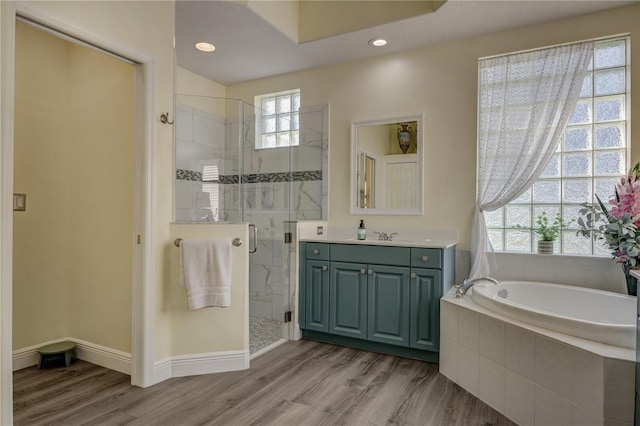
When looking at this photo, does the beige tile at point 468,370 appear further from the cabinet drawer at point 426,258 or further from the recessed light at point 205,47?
the recessed light at point 205,47

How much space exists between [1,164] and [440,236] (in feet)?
9.74

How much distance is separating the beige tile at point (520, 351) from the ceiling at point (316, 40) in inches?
86.5

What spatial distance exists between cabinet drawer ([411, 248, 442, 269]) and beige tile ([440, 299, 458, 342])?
280 mm

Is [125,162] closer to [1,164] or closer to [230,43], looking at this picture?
[1,164]

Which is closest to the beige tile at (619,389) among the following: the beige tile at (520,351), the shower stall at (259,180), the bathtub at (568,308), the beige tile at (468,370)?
the bathtub at (568,308)

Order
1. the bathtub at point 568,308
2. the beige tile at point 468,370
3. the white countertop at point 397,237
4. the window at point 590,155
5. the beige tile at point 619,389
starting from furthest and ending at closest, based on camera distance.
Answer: the white countertop at point 397,237 < the window at point 590,155 < the beige tile at point 468,370 < the bathtub at point 568,308 < the beige tile at point 619,389

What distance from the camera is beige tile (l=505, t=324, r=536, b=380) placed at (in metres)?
2.02

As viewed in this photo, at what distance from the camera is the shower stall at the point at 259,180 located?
2777 millimetres

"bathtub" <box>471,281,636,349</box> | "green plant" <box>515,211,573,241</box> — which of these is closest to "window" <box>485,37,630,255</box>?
"green plant" <box>515,211,573,241</box>

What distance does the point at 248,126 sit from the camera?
3193 millimetres

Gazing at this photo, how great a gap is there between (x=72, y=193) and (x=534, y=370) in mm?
3279

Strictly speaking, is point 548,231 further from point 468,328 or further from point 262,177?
point 262,177

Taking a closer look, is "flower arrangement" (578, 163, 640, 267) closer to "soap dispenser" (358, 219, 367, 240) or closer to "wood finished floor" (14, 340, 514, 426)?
"wood finished floor" (14, 340, 514, 426)

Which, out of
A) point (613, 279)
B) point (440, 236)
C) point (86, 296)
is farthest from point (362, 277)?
point (86, 296)
